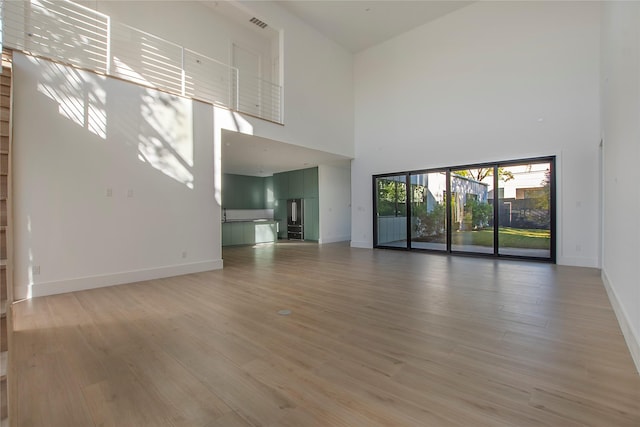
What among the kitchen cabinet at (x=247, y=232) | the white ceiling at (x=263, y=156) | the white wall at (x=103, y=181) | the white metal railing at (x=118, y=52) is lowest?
the kitchen cabinet at (x=247, y=232)

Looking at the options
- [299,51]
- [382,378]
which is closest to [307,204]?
[299,51]

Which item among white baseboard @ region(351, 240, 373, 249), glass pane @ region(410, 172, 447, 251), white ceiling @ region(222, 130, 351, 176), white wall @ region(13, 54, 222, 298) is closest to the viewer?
white wall @ region(13, 54, 222, 298)

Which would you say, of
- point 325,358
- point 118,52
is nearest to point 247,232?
point 118,52

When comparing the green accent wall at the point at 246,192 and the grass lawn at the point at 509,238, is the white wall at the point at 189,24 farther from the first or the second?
the grass lawn at the point at 509,238

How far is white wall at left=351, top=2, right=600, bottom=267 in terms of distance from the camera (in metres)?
5.44

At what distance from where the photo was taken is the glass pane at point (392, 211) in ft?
26.2

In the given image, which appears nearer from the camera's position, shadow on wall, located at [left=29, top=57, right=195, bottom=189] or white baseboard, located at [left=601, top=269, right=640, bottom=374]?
white baseboard, located at [left=601, top=269, right=640, bottom=374]

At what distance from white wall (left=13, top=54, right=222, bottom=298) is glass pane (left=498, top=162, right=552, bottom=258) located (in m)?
6.31

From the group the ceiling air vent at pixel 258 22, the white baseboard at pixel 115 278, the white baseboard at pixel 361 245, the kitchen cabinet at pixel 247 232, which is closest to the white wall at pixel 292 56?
the ceiling air vent at pixel 258 22

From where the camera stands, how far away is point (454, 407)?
1.49 m

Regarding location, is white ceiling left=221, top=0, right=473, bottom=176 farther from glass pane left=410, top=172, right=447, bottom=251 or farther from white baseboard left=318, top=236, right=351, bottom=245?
white baseboard left=318, top=236, right=351, bottom=245

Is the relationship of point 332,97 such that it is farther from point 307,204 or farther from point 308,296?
point 308,296

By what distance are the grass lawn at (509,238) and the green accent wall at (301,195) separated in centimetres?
481

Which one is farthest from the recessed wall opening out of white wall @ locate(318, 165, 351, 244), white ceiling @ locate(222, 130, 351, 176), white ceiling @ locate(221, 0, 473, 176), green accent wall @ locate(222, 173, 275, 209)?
green accent wall @ locate(222, 173, 275, 209)
